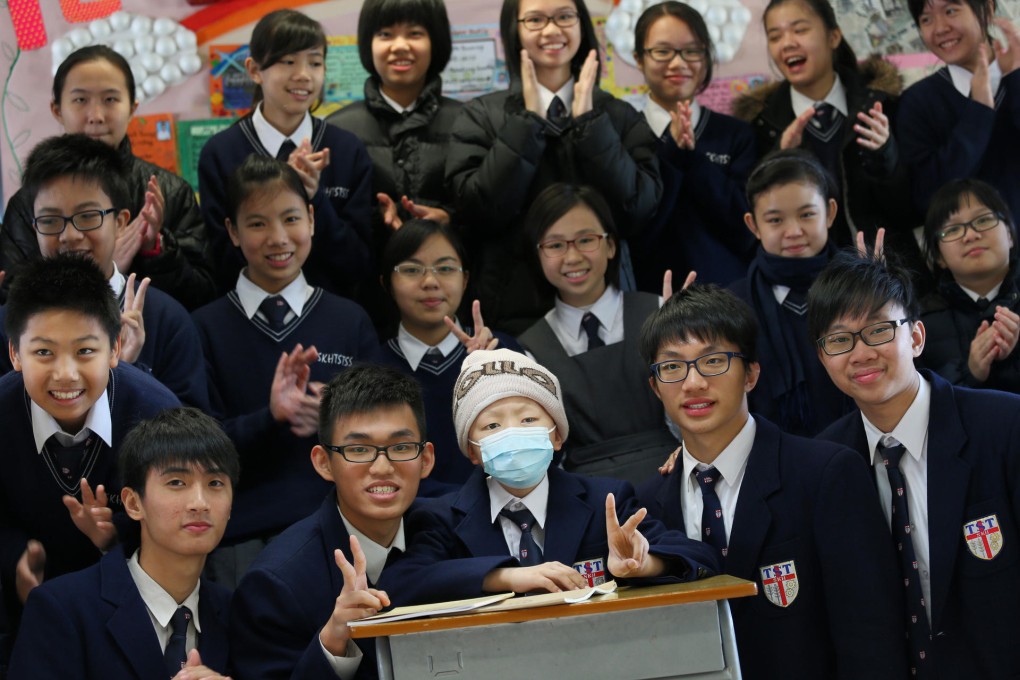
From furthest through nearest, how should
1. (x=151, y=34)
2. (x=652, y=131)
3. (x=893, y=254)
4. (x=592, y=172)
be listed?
(x=151, y=34)
(x=652, y=131)
(x=592, y=172)
(x=893, y=254)

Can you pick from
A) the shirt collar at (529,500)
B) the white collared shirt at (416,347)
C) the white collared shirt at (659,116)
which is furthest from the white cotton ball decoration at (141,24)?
the shirt collar at (529,500)

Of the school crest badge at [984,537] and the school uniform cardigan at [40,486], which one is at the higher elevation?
the school uniform cardigan at [40,486]

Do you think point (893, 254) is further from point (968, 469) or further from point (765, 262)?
point (968, 469)

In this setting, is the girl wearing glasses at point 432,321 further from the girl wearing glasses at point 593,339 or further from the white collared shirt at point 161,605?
the white collared shirt at point 161,605

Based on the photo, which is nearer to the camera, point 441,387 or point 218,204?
point 441,387

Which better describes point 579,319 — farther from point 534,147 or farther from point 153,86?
point 153,86

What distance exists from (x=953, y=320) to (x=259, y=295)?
8.05ft

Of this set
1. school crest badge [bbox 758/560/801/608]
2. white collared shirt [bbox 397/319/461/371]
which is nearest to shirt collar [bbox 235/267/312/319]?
white collared shirt [bbox 397/319/461/371]

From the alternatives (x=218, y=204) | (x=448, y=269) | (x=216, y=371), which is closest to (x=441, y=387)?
(x=448, y=269)

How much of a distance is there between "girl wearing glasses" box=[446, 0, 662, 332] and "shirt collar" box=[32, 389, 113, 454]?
167cm

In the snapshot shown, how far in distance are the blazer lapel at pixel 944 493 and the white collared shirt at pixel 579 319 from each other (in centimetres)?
125

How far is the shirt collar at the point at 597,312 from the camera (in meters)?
4.43

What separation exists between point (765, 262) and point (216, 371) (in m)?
1.97

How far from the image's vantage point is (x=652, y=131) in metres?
5.06
